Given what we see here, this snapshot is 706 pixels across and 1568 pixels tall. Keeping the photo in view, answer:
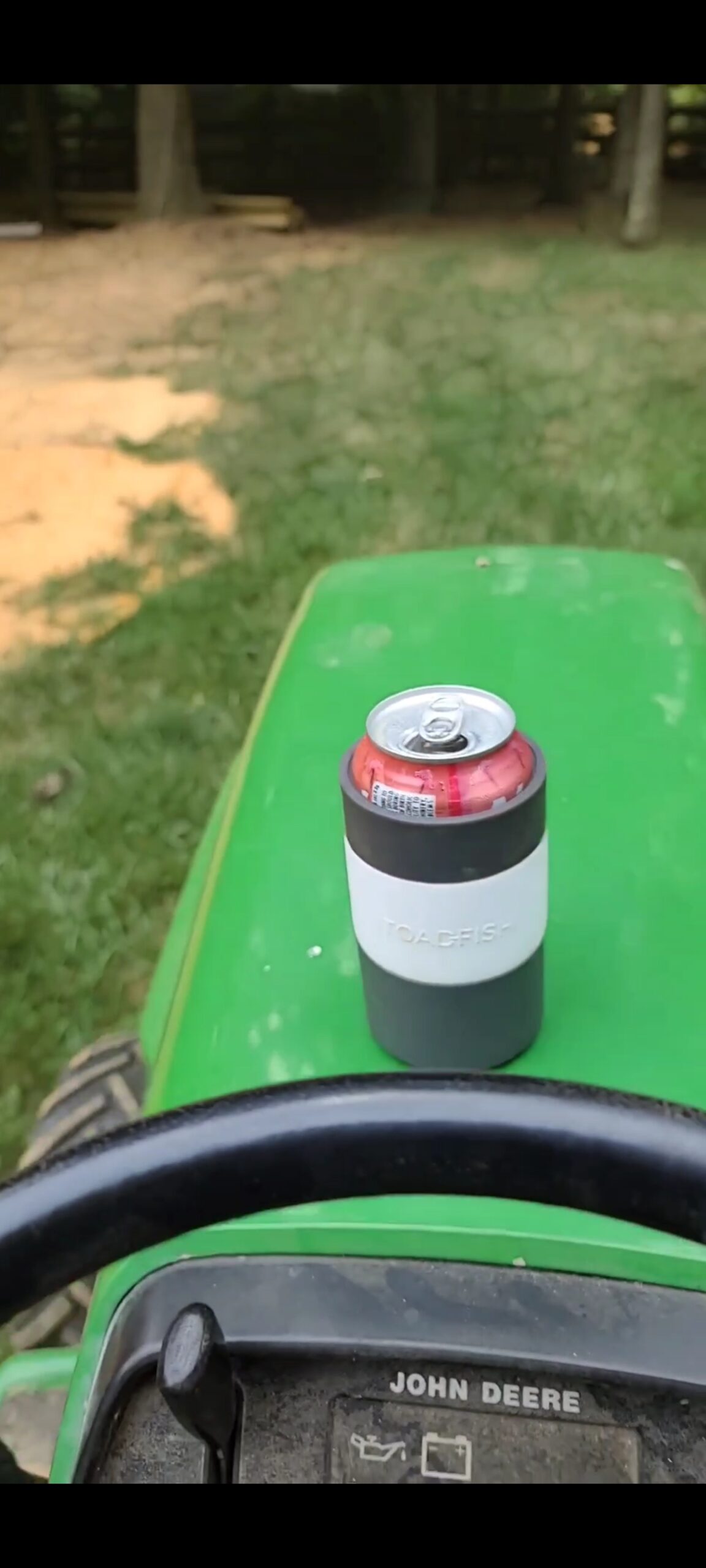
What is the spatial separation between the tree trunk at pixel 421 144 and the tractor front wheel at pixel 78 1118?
11.2m

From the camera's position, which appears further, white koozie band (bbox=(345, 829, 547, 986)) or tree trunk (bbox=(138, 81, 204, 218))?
tree trunk (bbox=(138, 81, 204, 218))

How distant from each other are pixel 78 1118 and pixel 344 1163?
3.74 ft

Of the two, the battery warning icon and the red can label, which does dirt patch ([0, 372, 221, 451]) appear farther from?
the battery warning icon

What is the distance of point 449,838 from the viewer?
2.49 ft

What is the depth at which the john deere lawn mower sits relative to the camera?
54 centimetres

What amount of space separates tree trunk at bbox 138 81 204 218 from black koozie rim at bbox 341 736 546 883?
1006 cm

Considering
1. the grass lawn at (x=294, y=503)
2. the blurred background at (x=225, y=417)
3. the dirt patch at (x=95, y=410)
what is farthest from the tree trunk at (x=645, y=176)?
the dirt patch at (x=95, y=410)

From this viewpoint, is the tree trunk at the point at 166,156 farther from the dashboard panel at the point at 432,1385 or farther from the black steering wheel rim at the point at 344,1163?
the black steering wheel rim at the point at 344,1163

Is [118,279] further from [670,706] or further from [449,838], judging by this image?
[449,838]

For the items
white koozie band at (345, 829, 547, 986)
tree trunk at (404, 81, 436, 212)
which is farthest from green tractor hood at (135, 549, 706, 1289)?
tree trunk at (404, 81, 436, 212)

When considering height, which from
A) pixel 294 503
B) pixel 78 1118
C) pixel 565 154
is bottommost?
pixel 294 503

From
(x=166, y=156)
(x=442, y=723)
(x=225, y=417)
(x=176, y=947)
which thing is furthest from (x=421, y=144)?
(x=442, y=723)

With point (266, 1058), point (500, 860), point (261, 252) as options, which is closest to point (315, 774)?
Result: point (266, 1058)

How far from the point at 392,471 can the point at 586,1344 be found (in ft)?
13.7
